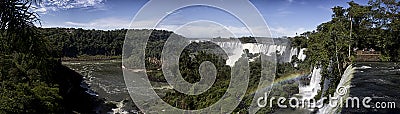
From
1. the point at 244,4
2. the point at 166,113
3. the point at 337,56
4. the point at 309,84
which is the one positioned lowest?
the point at 166,113

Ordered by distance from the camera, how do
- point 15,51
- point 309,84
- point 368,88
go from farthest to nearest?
point 309,84 → point 368,88 → point 15,51

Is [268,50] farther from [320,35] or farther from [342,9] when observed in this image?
[342,9]

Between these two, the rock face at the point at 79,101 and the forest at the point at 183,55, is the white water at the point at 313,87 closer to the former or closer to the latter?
the forest at the point at 183,55

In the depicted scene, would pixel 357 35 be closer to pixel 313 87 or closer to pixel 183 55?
pixel 313 87

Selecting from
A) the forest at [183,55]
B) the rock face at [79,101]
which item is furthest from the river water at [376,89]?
the rock face at [79,101]

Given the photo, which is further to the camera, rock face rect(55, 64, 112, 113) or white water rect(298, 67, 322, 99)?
rock face rect(55, 64, 112, 113)

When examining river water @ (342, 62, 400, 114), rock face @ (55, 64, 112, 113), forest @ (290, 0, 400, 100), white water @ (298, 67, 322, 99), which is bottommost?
rock face @ (55, 64, 112, 113)

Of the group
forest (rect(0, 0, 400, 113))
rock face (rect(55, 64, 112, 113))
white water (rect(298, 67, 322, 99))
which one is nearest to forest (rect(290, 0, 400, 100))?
forest (rect(0, 0, 400, 113))

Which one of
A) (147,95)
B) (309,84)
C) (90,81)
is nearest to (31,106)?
(309,84)

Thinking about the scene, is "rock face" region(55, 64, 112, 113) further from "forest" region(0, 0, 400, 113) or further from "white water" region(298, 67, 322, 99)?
"white water" region(298, 67, 322, 99)

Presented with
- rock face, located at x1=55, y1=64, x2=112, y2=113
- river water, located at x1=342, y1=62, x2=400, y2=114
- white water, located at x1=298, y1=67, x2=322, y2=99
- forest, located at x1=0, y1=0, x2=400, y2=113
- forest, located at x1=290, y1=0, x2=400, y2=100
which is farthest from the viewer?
rock face, located at x1=55, y1=64, x2=112, y2=113

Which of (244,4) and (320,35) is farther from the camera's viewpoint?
(320,35)
